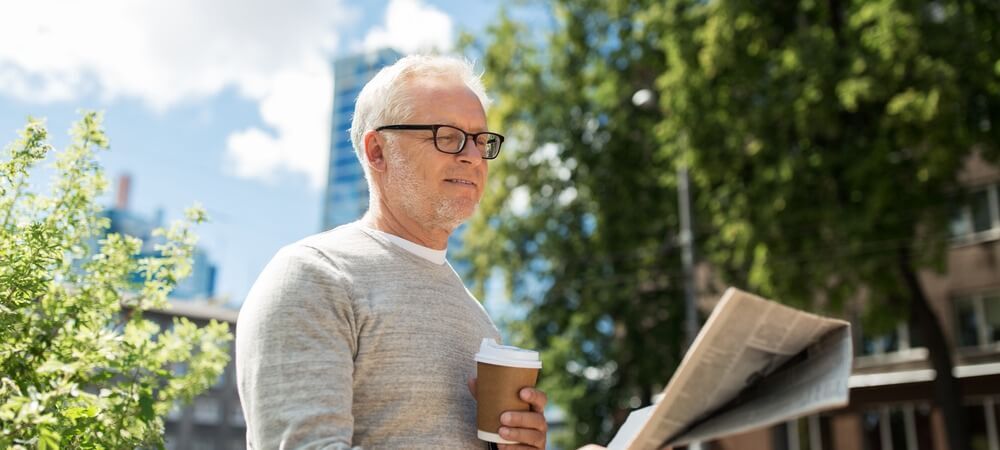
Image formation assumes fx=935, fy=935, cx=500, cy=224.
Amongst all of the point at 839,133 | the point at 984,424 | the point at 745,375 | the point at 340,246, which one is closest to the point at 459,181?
the point at 340,246

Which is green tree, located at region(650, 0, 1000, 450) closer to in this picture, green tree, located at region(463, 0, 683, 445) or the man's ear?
green tree, located at region(463, 0, 683, 445)

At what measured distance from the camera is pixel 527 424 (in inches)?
75.5

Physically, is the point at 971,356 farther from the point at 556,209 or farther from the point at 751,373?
the point at 751,373

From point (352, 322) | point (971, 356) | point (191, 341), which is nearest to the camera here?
point (352, 322)

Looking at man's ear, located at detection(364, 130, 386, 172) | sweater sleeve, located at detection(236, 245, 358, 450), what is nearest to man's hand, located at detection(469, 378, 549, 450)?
sweater sleeve, located at detection(236, 245, 358, 450)

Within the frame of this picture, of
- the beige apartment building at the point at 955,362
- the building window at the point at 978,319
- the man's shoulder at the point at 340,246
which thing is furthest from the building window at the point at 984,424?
the man's shoulder at the point at 340,246

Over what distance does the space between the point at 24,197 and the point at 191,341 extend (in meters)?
0.91

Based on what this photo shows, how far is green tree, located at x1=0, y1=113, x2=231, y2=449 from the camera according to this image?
1972 millimetres

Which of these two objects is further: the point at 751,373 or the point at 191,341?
the point at 191,341

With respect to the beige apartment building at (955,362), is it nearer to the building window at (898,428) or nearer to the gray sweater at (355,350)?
the building window at (898,428)

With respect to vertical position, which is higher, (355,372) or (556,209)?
(556,209)

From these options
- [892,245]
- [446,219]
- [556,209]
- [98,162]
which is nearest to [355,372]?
[446,219]

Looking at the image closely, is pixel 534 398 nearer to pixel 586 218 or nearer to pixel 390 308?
pixel 390 308

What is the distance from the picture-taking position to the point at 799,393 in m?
2.03
